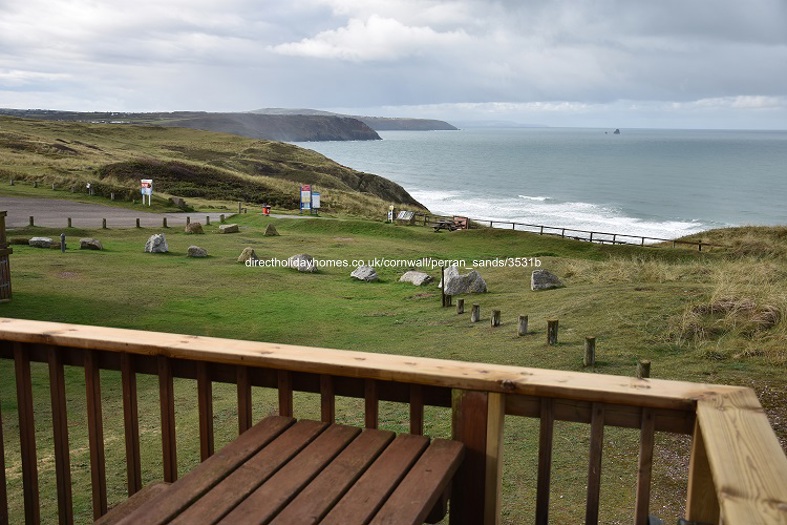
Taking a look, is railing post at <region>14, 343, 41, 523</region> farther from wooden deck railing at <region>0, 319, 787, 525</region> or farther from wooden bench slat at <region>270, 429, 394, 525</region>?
wooden bench slat at <region>270, 429, 394, 525</region>

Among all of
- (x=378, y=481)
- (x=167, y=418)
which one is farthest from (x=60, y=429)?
(x=378, y=481)

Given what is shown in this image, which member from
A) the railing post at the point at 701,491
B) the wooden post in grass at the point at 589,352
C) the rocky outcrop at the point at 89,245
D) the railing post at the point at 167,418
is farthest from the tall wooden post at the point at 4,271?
the railing post at the point at 701,491

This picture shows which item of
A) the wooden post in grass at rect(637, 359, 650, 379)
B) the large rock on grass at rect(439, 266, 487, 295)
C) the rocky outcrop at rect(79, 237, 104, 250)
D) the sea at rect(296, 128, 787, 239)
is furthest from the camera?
the sea at rect(296, 128, 787, 239)

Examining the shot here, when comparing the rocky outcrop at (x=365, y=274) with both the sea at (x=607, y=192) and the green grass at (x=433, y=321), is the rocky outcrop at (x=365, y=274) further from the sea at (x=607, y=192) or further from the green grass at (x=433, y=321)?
the sea at (x=607, y=192)

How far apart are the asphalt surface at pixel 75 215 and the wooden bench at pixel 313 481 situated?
30.8 m

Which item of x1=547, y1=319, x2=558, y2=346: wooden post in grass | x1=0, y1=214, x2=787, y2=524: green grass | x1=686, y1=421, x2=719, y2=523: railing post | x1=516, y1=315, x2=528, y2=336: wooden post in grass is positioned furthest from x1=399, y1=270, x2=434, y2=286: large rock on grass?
x1=686, y1=421, x2=719, y2=523: railing post

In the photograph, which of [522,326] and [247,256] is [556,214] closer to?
[247,256]

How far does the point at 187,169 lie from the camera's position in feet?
206

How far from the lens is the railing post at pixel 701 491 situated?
252cm

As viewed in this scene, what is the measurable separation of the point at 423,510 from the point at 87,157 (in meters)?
72.0

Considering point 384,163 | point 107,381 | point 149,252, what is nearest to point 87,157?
point 149,252

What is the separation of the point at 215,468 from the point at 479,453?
104 centimetres

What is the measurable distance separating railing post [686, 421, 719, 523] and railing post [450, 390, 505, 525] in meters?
0.72

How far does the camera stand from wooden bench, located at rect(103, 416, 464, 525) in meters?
2.45
